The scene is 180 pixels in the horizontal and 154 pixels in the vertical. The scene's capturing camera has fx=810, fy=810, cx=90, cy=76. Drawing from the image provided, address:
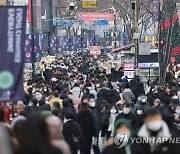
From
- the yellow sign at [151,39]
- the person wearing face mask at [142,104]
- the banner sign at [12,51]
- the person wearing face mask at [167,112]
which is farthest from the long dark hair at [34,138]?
the yellow sign at [151,39]

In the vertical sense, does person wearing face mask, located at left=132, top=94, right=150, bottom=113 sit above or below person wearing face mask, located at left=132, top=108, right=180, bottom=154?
below

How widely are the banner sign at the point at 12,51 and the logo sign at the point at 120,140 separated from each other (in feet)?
7.70

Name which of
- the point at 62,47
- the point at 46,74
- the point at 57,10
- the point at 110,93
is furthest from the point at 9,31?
the point at 57,10

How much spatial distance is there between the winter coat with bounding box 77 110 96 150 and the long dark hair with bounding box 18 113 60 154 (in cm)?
790

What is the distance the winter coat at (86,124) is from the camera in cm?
1523

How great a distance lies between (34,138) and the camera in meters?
6.99

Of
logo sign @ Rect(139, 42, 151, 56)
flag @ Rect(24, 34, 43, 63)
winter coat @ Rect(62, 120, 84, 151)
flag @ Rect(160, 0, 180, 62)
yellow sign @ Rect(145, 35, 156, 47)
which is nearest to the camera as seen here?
winter coat @ Rect(62, 120, 84, 151)

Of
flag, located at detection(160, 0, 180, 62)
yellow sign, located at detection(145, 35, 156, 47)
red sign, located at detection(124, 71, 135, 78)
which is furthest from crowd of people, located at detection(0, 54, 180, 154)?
yellow sign, located at detection(145, 35, 156, 47)

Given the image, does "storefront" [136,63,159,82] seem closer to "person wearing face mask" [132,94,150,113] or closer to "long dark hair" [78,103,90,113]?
"person wearing face mask" [132,94,150,113]

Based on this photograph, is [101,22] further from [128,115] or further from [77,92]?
[128,115]

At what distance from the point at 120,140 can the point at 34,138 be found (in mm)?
3942

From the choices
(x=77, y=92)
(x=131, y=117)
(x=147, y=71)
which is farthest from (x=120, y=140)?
(x=147, y=71)

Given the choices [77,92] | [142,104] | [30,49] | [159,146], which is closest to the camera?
[159,146]

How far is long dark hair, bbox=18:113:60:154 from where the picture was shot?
696 cm
